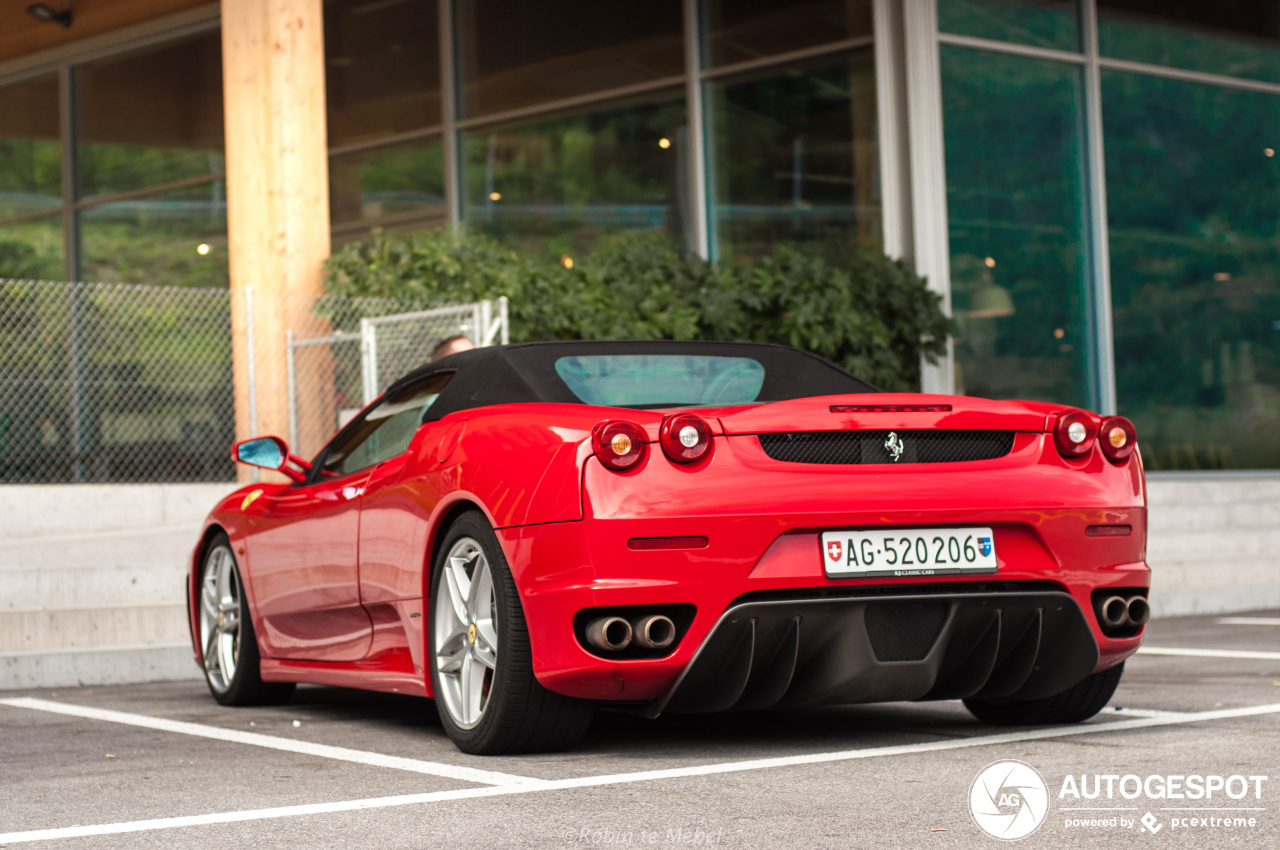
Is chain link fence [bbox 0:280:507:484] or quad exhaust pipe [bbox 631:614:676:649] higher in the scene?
chain link fence [bbox 0:280:507:484]

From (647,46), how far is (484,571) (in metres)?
14.2

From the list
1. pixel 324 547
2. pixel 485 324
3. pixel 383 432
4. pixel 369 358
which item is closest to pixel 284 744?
pixel 324 547

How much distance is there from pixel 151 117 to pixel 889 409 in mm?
20162

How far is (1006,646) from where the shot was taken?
4.46 m

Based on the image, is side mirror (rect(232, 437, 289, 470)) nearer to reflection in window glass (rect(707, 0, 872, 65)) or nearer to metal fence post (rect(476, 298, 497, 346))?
metal fence post (rect(476, 298, 497, 346))

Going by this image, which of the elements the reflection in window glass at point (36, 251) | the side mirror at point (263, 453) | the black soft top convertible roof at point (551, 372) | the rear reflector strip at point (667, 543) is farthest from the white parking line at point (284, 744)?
the reflection in window glass at point (36, 251)

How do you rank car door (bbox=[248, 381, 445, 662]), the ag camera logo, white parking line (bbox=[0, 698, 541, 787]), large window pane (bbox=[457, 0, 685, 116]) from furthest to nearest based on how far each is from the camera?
large window pane (bbox=[457, 0, 685, 116]) < car door (bbox=[248, 381, 445, 662]) < white parking line (bbox=[0, 698, 541, 787]) < the ag camera logo

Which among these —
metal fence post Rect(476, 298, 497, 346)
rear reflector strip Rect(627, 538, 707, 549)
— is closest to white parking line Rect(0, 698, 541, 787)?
rear reflector strip Rect(627, 538, 707, 549)

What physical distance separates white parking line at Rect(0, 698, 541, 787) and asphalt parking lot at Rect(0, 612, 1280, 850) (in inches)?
0.6

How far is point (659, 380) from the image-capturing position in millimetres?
4953

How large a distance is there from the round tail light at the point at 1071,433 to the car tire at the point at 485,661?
147cm

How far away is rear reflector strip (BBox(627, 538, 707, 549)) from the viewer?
4102mm

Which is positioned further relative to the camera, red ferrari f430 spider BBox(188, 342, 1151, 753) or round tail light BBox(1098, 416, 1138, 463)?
round tail light BBox(1098, 416, 1138, 463)

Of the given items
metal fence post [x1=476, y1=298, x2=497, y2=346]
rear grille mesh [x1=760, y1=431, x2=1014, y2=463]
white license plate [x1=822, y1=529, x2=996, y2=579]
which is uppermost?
metal fence post [x1=476, y1=298, x2=497, y2=346]
